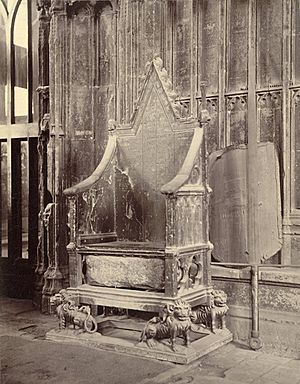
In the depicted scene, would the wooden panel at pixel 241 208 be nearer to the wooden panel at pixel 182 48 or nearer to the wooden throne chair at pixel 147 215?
the wooden throne chair at pixel 147 215

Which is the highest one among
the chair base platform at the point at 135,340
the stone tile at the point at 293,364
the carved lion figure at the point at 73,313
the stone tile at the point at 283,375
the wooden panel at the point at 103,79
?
the wooden panel at the point at 103,79

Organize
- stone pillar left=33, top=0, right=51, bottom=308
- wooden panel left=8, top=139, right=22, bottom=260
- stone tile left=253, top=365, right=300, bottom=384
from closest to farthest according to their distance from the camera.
Answer: stone tile left=253, top=365, right=300, bottom=384
stone pillar left=33, top=0, right=51, bottom=308
wooden panel left=8, top=139, right=22, bottom=260

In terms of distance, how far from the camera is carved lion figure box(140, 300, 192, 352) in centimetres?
351

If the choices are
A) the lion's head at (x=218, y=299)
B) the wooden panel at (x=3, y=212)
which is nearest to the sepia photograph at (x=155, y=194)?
the lion's head at (x=218, y=299)

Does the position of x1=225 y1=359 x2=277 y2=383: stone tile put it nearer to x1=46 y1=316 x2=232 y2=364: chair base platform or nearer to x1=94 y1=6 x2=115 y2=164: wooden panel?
x1=46 y1=316 x2=232 y2=364: chair base platform

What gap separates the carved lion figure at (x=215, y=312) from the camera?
3.99 metres

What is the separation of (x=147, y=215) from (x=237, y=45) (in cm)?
163

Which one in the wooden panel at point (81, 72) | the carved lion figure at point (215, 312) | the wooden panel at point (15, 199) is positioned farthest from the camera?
the wooden panel at point (15, 199)

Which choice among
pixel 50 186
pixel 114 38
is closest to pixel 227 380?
pixel 50 186

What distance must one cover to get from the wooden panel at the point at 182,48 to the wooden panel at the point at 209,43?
0.38 ft

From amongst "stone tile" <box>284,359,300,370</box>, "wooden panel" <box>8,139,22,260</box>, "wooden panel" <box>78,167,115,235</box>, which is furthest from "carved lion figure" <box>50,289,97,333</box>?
"wooden panel" <box>8,139,22,260</box>

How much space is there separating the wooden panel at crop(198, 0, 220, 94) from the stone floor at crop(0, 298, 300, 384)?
7.42 feet

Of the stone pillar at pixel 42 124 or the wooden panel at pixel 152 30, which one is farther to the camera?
the stone pillar at pixel 42 124

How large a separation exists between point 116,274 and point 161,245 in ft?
1.46
